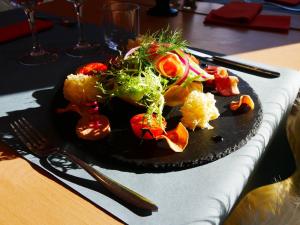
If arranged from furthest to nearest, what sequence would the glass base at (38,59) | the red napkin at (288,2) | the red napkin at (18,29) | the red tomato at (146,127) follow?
the red napkin at (288,2) → the red napkin at (18,29) → the glass base at (38,59) → the red tomato at (146,127)

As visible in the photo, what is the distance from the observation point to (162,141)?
578mm

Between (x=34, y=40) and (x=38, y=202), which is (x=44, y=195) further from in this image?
(x=34, y=40)

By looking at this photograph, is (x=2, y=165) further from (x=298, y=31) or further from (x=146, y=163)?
(x=298, y=31)

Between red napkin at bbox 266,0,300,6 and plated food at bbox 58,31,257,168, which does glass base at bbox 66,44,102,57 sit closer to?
plated food at bbox 58,31,257,168

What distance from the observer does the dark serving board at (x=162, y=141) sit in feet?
1.79

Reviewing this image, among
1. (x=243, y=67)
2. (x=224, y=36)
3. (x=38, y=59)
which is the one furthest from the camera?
(x=224, y=36)

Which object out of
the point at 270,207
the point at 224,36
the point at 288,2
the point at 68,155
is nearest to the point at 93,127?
the point at 68,155

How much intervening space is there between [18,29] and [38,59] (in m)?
0.24

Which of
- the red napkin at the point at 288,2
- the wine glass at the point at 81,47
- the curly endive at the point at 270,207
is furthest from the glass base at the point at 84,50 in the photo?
the red napkin at the point at 288,2

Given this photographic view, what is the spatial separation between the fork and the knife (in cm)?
36

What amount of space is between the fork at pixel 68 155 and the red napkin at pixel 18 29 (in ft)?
1.62

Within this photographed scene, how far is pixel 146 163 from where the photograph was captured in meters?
0.54

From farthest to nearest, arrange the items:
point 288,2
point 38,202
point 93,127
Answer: point 288,2
point 93,127
point 38,202

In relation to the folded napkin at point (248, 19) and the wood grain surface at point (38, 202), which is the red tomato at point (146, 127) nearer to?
the wood grain surface at point (38, 202)
